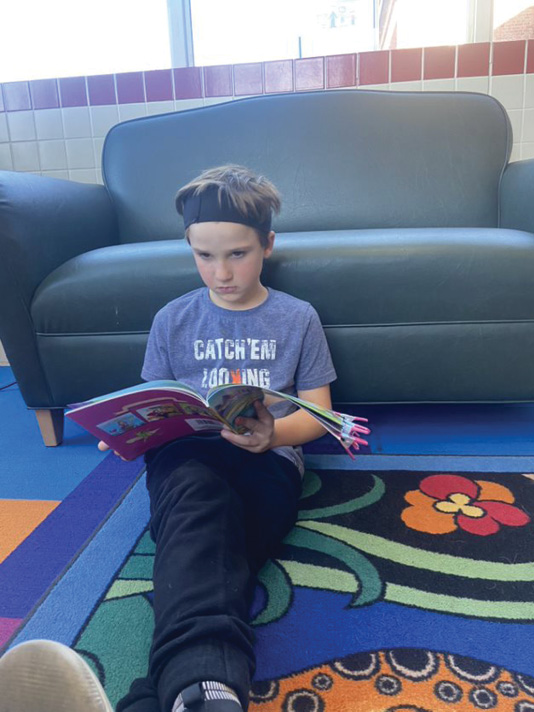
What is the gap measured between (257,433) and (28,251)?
0.72 meters

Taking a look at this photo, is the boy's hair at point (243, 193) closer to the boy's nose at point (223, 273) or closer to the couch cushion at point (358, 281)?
the boy's nose at point (223, 273)

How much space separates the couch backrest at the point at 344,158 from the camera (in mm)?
1594

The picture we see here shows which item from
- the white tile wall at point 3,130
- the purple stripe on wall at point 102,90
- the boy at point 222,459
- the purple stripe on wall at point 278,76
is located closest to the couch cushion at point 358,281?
the boy at point 222,459

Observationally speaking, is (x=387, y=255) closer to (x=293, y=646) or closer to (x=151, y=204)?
(x=293, y=646)

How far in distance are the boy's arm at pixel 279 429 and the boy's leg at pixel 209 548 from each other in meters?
0.05

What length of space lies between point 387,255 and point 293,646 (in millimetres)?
734

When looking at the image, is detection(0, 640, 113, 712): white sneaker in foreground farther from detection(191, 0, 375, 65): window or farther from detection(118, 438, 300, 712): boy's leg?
detection(191, 0, 375, 65): window

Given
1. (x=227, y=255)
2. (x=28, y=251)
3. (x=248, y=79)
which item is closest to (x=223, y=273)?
(x=227, y=255)

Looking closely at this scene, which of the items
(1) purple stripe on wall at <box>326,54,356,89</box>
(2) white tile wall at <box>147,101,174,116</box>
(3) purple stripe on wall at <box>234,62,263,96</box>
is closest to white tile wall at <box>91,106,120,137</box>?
(2) white tile wall at <box>147,101,174,116</box>

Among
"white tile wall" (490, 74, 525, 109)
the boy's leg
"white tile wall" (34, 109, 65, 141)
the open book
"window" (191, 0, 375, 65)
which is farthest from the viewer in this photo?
"window" (191, 0, 375, 65)

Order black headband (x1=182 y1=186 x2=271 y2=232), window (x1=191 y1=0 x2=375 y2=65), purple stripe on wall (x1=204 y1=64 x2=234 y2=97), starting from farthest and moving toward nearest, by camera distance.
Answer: window (x1=191 y1=0 x2=375 y2=65) → purple stripe on wall (x1=204 y1=64 x2=234 y2=97) → black headband (x1=182 y1=186 x2=271 y2=232)

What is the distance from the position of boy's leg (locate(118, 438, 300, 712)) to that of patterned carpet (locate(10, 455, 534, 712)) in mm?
79

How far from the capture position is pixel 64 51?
7.16 feet

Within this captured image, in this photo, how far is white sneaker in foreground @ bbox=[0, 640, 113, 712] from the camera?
0.37 meters
